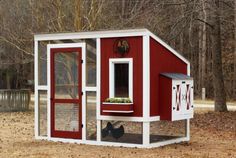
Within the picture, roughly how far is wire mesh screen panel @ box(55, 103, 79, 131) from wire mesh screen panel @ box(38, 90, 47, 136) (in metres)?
0.45

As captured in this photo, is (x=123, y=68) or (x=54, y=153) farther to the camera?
(x=123, y=68)

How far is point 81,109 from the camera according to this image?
1153 centimetres

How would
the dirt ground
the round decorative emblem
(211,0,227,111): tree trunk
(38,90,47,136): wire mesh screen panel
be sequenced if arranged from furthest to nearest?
(211,0,227,111): tree trunk
(38,90,47,136): wire mesh screen panel
the round decorative emblem
the dirt ground

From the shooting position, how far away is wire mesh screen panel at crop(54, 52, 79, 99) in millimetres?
11664

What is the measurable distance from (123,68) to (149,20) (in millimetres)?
7938

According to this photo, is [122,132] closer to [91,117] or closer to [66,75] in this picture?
[91,117]

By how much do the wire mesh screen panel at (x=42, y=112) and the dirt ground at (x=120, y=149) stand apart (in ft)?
1.15

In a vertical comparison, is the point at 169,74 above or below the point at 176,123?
above

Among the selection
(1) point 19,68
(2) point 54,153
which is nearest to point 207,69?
(1) point 19,68

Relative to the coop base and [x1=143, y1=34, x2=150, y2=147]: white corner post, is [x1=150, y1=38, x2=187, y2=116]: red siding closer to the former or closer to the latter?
[x1=143, y1=34, x2=150, y2=147]: white corner post

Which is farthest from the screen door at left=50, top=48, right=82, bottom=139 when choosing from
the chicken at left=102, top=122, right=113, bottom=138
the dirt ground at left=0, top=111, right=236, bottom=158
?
the chicken at left=102, top=122, right=113, bottom=138

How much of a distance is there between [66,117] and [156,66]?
7.93 ft

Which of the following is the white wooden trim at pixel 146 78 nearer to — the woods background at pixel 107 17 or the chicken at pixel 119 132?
the chicken at pixel 119 132

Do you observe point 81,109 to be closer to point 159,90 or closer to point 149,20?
point 159,90
